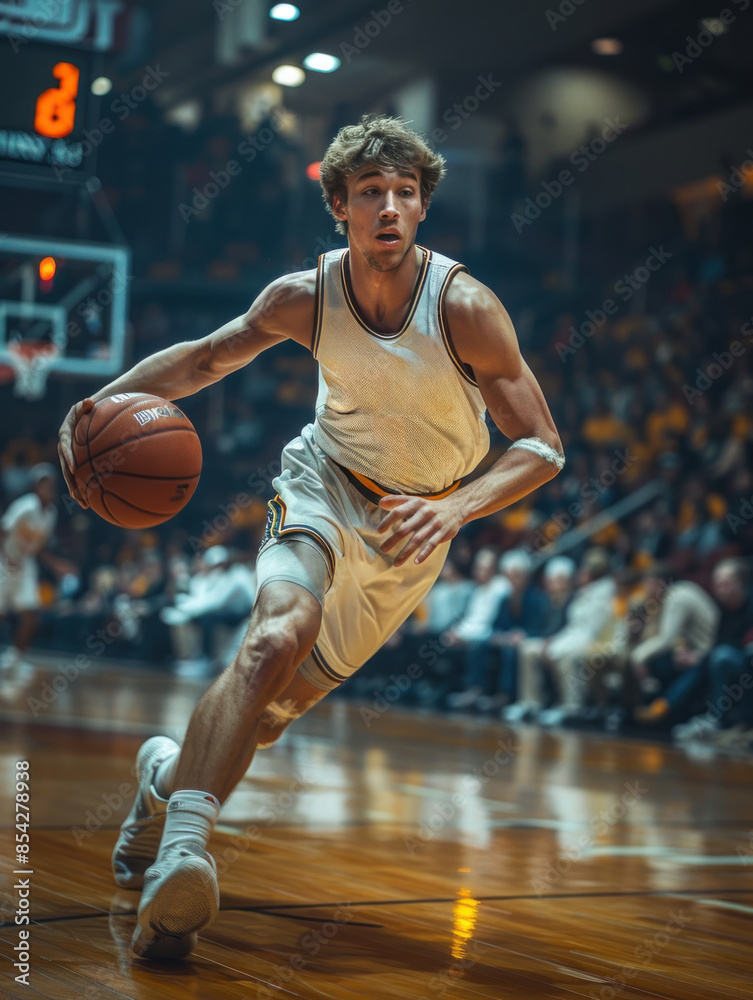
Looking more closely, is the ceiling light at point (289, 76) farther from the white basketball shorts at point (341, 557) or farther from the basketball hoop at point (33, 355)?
→ the white basketball shorts at point (341, 557)

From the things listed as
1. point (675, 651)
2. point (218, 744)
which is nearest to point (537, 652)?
point (675, 651)

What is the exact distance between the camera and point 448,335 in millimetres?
2949

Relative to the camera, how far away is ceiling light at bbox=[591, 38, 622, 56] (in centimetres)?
1464

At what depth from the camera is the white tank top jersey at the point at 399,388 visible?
2.98 m

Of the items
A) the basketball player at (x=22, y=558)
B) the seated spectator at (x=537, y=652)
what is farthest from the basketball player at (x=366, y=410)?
the basketball player at (x=22, y=558)

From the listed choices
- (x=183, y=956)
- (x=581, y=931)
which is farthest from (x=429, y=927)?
(x=183, y=956)

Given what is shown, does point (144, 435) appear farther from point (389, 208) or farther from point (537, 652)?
point (537, 652)

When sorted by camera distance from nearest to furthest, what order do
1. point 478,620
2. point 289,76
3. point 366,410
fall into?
point 366,410
point 478,620
point 289,76

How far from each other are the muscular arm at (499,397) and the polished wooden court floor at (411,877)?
956 mm

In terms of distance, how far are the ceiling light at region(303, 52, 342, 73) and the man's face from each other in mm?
14180

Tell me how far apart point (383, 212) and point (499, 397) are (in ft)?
1.72

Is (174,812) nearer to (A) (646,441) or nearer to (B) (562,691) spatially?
(B) (562,691)

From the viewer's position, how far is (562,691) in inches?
373

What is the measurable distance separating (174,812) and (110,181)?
17473 mm
